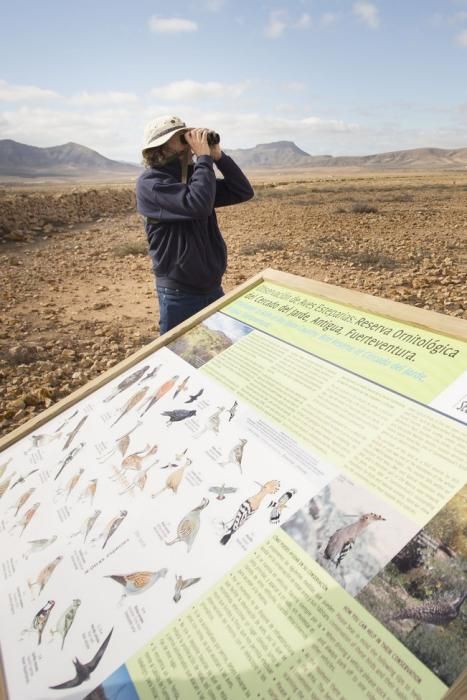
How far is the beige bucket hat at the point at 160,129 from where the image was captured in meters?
2.18

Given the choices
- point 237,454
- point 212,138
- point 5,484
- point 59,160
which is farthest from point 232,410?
point 59,160

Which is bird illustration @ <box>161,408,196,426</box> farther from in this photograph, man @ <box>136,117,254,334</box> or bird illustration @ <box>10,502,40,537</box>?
man @ <box>136,117,254,334</box>

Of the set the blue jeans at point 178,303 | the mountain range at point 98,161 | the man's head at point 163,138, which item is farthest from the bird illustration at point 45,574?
the mountain range at point 98,161

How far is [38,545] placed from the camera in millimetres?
1488

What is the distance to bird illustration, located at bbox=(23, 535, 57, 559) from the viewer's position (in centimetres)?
147

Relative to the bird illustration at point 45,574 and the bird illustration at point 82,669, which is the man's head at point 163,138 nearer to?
the bird illustration at point 45,574

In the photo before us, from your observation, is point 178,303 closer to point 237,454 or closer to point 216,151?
point 216,151

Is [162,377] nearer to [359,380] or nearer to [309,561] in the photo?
[359,380]

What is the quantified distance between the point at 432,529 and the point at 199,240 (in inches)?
68.1

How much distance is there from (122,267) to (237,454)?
735cm

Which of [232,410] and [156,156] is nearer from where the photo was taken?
[232,410]

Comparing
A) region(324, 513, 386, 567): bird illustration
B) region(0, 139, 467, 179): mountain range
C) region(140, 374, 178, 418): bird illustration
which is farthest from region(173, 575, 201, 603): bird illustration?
region(0, 139, 467, 179): mountain range

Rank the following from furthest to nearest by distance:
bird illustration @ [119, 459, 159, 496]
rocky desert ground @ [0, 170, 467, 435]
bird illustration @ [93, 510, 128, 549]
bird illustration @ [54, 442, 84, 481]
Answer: rocky desert ground @ [0, 170, 467, 435] → bird illustration @ [54, 442, 84, 481] → bird illustration @ [119, 459, 159, 496] → bird illustration @ [93, 510, 128, 549]

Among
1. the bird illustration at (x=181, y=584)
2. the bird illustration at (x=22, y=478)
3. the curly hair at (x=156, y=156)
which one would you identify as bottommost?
the bird illustration at (x=22, y=478)
